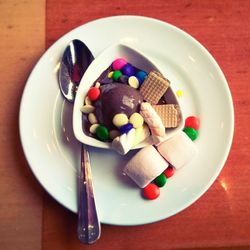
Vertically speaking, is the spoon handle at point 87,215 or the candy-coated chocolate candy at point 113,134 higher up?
the candy-coated chocolate candy at point 113,134

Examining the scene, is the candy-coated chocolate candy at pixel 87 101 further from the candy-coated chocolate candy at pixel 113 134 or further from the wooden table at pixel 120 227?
the wooden table at pixel 120 227

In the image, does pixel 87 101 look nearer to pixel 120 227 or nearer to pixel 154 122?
pixel 154 122

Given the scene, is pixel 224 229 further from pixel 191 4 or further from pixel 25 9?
pixel 25 9

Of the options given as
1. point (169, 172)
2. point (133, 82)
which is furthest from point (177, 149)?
point (133, 82)

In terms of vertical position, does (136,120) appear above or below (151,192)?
above

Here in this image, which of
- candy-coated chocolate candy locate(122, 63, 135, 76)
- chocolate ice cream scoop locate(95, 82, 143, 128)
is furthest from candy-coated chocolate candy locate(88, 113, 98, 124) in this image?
candy-coated chocolate candy locate(122, 63, 135, 76)

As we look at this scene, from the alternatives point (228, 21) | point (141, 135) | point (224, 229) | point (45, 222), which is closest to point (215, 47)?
point (228, 21)

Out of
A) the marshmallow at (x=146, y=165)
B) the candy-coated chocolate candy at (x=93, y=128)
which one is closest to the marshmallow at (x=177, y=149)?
the marshmallow at (x=146, y=165)

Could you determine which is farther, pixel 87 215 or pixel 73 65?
pixel 73 65
